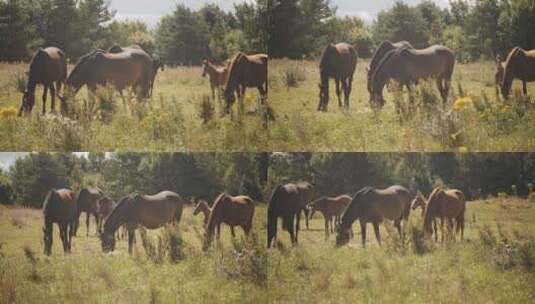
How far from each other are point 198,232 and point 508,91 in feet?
9.24

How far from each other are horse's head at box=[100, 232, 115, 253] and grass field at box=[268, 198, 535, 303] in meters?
1.31

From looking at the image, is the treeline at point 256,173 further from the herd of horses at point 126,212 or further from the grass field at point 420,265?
the grass field at point 420,265

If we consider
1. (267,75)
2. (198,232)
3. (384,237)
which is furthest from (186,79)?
(384,237)

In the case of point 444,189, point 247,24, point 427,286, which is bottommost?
point 427,286

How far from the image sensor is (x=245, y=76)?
5430 mm

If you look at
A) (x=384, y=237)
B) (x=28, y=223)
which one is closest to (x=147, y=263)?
(x=28, y=223)

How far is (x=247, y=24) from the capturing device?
214 inches

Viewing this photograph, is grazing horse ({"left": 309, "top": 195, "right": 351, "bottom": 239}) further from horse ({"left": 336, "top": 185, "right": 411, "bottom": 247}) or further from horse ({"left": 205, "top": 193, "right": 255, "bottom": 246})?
horse ({"left": 205, "top": 193, "right": 255, "bottom": 246})

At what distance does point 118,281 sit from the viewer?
5367 mm

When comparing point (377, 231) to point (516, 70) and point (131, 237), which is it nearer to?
point (516, 70)

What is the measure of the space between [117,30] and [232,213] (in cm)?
182

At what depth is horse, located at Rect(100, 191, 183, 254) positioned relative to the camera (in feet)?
17.8

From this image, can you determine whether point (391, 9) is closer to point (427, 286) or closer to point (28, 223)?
point (427, 286)

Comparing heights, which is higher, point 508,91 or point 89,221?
point 508,91
